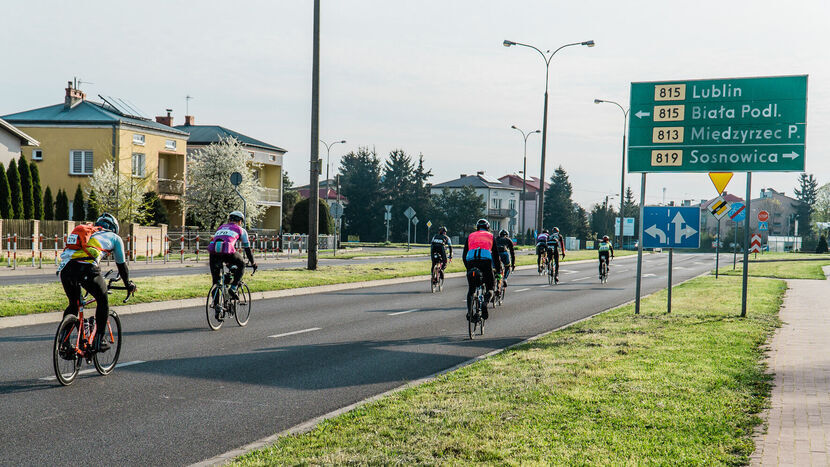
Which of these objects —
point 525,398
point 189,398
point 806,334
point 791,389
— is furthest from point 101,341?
point 806,334

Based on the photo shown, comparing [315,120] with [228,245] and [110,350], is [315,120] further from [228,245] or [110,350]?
[110,350]

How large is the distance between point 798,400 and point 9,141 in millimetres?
37590

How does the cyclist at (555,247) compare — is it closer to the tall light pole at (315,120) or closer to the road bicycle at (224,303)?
the tall light pole at (315,120)

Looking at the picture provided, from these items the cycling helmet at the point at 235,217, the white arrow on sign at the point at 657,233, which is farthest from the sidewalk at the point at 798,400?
the cycling helmet at the point at 235,217

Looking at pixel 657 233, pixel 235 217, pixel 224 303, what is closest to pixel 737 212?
pixel 657 233

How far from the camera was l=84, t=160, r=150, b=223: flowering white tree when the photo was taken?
123 feet

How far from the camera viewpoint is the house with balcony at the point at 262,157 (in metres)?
57.4

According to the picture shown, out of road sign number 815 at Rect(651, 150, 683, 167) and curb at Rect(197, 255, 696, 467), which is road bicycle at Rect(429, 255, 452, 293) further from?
curb at Rect(197, 255, 696, 467)

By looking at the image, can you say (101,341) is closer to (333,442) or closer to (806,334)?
(333,442)

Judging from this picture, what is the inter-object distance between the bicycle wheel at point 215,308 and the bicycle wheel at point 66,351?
13.8 ft

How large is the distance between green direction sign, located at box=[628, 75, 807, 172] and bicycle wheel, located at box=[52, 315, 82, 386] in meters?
10.3

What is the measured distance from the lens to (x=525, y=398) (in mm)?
6711

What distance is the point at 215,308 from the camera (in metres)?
11.8

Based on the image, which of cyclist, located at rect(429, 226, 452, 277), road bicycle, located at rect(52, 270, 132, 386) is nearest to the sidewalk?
road bicycle, located at rect(52, 270, 132, 386)
